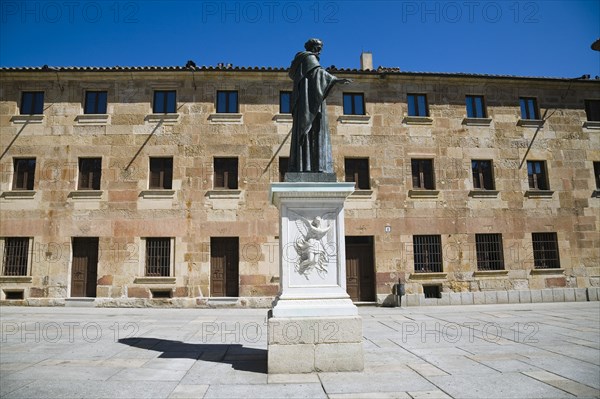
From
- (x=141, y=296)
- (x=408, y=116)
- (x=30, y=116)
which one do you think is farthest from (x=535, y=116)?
(x=30, y=116)

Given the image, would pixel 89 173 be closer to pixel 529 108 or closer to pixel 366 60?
pixel 366 60

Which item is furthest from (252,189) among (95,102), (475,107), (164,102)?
(475,107)

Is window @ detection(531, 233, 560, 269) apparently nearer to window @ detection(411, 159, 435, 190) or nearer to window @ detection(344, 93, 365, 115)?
window @ detection(411, 159, 435, 190)

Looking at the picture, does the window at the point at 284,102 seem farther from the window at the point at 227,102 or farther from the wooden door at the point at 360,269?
the wooden door at the point at 360,269

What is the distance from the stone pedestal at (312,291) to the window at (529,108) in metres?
15.2

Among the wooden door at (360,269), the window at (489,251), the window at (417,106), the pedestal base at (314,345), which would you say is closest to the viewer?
the pedestal base at (314,345)

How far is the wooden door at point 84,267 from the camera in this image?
49.1ft

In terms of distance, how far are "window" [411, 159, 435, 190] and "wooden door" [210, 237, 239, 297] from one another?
759 centimetres

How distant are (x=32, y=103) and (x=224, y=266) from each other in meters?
10.2

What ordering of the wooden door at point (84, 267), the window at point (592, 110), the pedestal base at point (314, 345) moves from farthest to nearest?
1. the window at point (592, 110)
2. the wooden door at point (84, 267)
3. the pedestal base at point (314, 345)

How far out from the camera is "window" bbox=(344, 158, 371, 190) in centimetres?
1605

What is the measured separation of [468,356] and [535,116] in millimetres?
14763

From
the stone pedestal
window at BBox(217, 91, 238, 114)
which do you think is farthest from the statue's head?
window at BBox(217, 91, 238, 114)

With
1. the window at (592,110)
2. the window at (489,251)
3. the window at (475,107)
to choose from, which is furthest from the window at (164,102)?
the window at (592,110)
